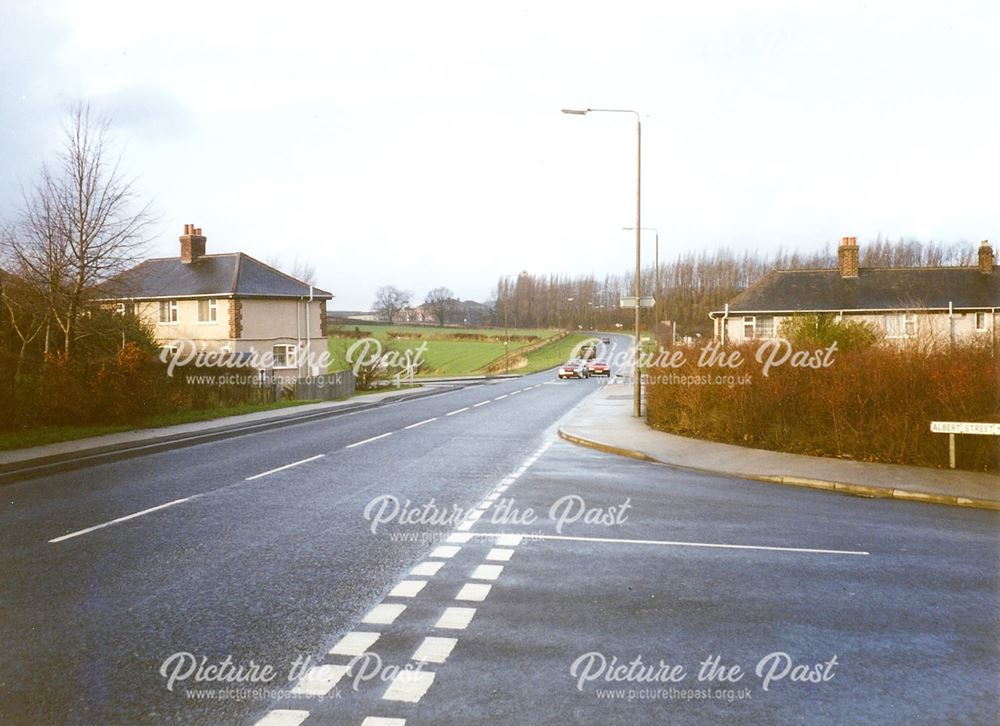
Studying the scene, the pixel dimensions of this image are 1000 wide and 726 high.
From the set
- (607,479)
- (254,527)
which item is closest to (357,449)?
(607,479)

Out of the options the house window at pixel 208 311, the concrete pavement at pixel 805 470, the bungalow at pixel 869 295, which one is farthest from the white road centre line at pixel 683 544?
the house window at pixel 208 311

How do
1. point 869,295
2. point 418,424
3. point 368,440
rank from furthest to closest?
point 869,295, point 418,424, point 368,440

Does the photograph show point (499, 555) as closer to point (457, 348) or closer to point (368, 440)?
point (368, 440)

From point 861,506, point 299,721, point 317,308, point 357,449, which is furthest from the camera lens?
point 317,308

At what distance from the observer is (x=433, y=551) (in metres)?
8.23

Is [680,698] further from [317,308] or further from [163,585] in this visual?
[317,308]

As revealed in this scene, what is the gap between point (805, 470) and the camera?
13.5 m

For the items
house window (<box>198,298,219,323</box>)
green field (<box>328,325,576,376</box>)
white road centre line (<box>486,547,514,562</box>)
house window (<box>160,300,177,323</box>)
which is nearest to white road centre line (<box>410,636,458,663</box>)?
white road centre line (<box>486,547,514,562</box>)

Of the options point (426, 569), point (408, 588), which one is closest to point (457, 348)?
point (426, 569)

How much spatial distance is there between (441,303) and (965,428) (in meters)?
165

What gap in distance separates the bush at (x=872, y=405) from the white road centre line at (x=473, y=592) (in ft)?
33.3

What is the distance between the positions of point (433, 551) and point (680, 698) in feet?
12.8

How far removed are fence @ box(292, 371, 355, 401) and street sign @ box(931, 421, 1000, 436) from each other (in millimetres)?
27891

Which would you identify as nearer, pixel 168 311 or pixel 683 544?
pixel 683 544
